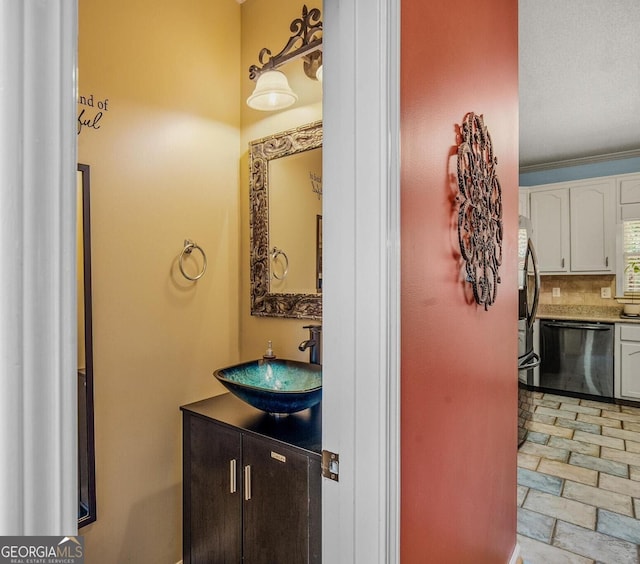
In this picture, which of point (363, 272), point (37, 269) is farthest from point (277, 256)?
point (37, 269)

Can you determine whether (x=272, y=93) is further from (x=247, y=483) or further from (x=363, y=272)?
(x=247, y=483)

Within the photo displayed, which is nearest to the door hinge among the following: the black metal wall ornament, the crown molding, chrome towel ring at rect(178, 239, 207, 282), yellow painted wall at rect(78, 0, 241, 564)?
the black metal wall ornament

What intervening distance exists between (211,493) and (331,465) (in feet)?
2.89

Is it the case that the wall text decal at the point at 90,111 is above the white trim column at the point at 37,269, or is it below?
above

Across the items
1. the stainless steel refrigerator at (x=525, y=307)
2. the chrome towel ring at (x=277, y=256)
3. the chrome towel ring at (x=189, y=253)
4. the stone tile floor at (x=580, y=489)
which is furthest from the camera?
the stainless steel refrigerator at (x=525, y=307)

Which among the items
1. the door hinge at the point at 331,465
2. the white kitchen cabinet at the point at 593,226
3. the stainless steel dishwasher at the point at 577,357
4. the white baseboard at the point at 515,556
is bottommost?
the white baseboard at the point at 515,556

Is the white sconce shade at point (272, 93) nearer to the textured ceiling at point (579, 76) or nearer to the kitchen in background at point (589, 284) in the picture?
the textured ceiling at point (579, 76)

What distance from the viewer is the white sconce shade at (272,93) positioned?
1.88 m

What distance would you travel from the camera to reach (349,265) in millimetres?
940

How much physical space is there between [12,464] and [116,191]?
1482 mm

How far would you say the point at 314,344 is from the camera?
72.4 inches

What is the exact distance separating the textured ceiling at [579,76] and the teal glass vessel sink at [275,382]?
2.39 meters

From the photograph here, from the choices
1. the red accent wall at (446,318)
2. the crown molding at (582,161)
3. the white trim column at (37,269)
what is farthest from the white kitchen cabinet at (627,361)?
the white trim column at (37,269)

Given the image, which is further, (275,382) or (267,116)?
(267,116)
